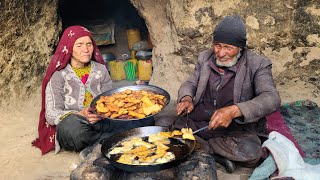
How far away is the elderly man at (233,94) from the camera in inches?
142

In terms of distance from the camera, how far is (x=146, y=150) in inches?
132

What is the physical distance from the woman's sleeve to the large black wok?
3.00ft

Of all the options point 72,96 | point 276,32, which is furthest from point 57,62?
point 276,32

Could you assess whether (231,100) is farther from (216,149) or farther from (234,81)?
(216,149)

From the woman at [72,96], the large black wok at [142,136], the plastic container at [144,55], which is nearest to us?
the large black wok at [142,136]

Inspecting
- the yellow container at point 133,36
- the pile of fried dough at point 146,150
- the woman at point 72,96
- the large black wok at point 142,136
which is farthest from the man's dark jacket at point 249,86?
the yellow container at point 133,36

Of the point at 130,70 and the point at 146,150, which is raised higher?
the point at 130,70

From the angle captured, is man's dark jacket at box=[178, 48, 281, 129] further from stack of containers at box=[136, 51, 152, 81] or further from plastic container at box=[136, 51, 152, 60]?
plastic container at box=[136, 51, 152, 60]

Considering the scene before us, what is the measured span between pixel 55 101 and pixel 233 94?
Result: 2055 mm

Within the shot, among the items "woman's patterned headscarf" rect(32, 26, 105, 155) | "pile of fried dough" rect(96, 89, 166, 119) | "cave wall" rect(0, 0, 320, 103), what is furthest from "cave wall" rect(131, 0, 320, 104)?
"pile of fried dough" rect(96, 89, 166, 119)

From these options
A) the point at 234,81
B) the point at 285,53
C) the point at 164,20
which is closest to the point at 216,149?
the point at 234,81

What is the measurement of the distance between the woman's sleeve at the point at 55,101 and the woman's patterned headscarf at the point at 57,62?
0.09m

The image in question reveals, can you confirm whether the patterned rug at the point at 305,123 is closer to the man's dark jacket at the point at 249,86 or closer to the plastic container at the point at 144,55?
the man's dark jacket at the point at 249,86

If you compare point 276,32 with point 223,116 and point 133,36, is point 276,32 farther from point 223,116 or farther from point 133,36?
point 133,36
